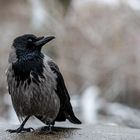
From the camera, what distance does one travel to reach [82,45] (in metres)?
14.0

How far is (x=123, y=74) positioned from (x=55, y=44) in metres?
1.75

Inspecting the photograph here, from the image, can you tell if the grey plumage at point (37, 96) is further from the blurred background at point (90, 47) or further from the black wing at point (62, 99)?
the blurred background at point (90, 47)

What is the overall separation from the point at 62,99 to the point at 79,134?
2.06 feet

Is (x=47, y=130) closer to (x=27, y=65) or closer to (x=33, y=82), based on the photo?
(x=33, y=82)

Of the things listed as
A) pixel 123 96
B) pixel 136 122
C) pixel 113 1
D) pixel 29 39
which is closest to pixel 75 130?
pixel 29 39

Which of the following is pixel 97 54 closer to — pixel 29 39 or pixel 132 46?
pixel 132 46

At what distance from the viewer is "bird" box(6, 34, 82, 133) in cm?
621

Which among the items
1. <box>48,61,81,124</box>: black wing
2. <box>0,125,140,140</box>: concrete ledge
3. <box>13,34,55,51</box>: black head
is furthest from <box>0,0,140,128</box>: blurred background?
<box>13,34,55,51</box>: black head

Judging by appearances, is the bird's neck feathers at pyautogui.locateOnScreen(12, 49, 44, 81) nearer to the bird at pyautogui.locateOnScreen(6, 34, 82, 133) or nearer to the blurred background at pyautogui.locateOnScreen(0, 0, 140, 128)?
the bird at pyautogui.locateOnScreen(6, 34, 82, 133)

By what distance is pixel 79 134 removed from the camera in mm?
6043

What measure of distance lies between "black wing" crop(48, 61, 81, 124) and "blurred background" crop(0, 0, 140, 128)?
4056mm

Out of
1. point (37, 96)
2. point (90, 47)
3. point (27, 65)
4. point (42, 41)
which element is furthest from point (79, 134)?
point (90, 47)

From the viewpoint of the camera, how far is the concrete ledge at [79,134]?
585 centimetres

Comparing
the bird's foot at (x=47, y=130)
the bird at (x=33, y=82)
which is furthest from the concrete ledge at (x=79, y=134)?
the bird at (x=33, y=82)
